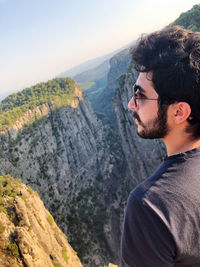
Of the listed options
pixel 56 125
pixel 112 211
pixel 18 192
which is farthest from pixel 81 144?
pixel 18 192

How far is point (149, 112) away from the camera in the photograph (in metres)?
3.13

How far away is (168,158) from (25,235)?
23810 mm

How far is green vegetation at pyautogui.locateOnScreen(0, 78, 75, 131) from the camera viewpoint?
57562mm

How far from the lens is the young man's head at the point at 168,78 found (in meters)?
2.68

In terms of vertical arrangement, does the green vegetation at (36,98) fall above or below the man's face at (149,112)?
above

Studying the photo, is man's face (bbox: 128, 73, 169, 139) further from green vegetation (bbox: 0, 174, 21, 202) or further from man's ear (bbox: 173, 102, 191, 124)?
green vegetation (bbox: 0, 174, 21, 202)

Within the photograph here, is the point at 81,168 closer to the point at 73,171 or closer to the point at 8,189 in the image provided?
the point at 73,171

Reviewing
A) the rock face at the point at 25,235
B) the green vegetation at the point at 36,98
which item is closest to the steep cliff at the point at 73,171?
the green vegetation at the point at 36,98

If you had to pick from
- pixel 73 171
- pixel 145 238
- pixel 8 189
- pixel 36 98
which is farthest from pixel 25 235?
pixel 36 98

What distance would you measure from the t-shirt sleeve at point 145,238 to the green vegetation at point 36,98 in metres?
55.0

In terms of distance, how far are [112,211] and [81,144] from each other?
2480 cm

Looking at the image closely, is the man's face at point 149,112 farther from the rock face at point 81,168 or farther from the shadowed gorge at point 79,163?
the rock face at point 81,168

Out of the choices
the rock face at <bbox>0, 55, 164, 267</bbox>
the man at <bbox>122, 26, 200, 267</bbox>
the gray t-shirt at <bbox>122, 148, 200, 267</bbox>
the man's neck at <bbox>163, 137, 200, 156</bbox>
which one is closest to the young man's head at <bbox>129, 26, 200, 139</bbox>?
the man at <bbox>122, 26, 200, 267</bbox>

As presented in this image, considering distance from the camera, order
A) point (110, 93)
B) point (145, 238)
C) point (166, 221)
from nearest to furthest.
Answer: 1. point (166, 221)
2. point (145, 238)
3. point (110, 93)
